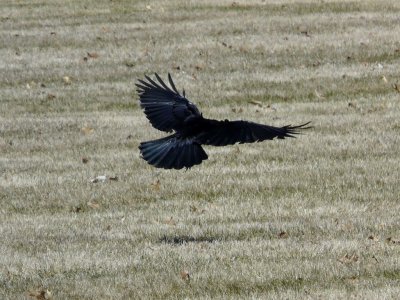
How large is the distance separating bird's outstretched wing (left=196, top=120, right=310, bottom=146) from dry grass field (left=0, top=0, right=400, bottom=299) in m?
0.91

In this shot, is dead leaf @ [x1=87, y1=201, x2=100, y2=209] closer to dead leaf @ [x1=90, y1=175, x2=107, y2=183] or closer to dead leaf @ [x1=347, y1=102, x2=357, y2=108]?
dead leaf @ [x1=90, y1=175, x2=107, y2=183]

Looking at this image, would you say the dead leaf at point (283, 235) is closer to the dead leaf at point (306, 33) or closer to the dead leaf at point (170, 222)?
the dead leaf at point (170, 222)

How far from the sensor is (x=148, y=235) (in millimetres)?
8922

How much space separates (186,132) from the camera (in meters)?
8.15

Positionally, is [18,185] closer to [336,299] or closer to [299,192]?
[299,192]

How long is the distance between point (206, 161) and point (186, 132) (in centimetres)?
401

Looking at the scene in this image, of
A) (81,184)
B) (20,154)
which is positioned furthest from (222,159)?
(20,154)

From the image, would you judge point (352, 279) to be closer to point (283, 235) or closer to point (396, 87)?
point (283, 235)

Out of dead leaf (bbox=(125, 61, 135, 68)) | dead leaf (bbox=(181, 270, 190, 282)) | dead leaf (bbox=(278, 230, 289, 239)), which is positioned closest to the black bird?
dead leaf (bbox=(181, 270, 190, 282))

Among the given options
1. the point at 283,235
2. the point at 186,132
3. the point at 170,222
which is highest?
the point at 186,132

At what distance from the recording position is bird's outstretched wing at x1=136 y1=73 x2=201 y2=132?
8477 mm

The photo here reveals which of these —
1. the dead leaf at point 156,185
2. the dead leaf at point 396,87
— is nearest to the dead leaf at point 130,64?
the dead leaf at point 396,87

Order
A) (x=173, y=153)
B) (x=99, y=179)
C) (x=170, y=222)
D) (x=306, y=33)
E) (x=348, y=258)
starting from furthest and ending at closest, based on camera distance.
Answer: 1. (x=306, y=33)
2. (x=99, y=179)
3. (x=170, y=222)
4. (x=173, y=153)
5. (x=348, y=258)

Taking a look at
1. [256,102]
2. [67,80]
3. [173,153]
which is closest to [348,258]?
[173,153]
